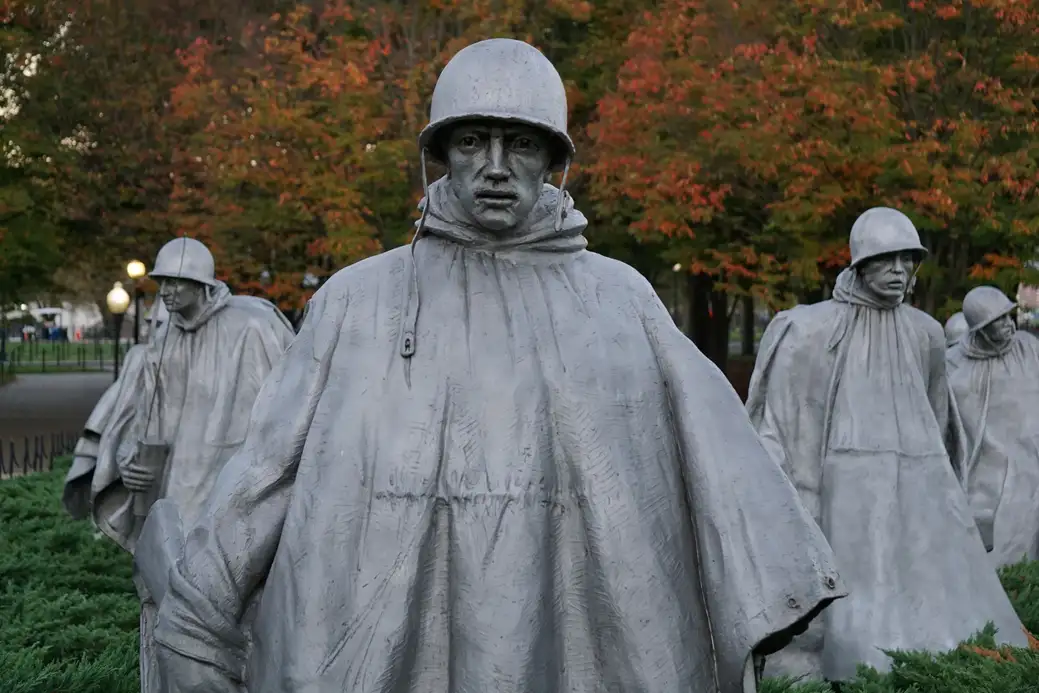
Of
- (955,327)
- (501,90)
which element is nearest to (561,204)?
(501,90)

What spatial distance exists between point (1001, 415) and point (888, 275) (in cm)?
453

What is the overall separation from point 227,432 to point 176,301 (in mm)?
902

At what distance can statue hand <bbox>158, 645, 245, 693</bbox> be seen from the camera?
3.96 m

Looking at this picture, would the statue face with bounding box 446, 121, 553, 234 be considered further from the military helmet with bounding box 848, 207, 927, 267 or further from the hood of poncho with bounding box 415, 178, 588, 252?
the military helmet with bounding box 848, 207, 927, 267

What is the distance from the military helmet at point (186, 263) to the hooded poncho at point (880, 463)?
357cm

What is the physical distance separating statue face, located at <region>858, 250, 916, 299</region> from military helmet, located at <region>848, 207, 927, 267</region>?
6cm

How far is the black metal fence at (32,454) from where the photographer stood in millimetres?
21891

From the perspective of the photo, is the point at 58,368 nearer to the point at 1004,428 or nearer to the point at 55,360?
the point at 55,360

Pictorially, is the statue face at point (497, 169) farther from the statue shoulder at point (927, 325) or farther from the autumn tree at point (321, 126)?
the autumn tree at point (321, 126)

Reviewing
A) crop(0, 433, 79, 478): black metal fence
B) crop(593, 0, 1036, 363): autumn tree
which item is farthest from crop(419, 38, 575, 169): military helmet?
crop(0, 433, 79, 478): black metal fence

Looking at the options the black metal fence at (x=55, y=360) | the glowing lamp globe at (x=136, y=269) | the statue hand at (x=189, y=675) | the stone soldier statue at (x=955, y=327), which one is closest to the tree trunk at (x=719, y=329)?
the glowing lamp globe at (x=136, y=269)

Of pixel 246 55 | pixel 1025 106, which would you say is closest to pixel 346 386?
pixel 1025 106

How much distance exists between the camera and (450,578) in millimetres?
3912

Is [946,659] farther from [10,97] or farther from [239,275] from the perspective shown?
[10,97]
